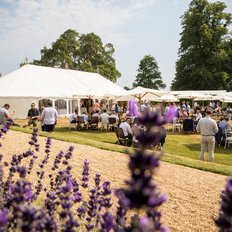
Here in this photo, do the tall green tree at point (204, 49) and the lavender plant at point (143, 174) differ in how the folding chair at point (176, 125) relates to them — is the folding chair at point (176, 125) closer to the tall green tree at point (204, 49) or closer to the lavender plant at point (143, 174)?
the lavender plant at point (143, 174)

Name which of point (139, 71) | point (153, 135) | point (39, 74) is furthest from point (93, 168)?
point (139, 71)

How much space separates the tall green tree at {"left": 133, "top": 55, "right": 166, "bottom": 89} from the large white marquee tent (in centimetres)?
4553

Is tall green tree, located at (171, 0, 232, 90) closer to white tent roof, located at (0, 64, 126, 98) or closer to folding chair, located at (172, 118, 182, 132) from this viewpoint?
white tent roof, located at (0, 64, 126, 98)

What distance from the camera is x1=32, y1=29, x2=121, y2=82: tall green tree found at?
6208cm

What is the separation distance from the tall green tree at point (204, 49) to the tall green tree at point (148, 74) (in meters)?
29.0

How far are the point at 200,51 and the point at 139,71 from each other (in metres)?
32.8

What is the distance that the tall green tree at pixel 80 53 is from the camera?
62078 mm

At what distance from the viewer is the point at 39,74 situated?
116 feet

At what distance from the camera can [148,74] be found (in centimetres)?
8388

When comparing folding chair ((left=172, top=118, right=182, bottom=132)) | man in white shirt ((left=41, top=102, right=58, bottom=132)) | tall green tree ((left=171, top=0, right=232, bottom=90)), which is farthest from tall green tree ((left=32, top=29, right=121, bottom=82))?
man in white shirt ((left=41, top=102, right=58, bottom=132))

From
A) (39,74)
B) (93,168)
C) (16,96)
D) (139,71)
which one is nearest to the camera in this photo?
(93,168)

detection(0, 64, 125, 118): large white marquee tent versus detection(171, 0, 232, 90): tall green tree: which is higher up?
detection(171, 0, 232, 90): tall green tree

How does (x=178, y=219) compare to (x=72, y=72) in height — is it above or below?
below

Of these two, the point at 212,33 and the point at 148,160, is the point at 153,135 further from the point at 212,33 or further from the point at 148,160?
the point at 212,33
